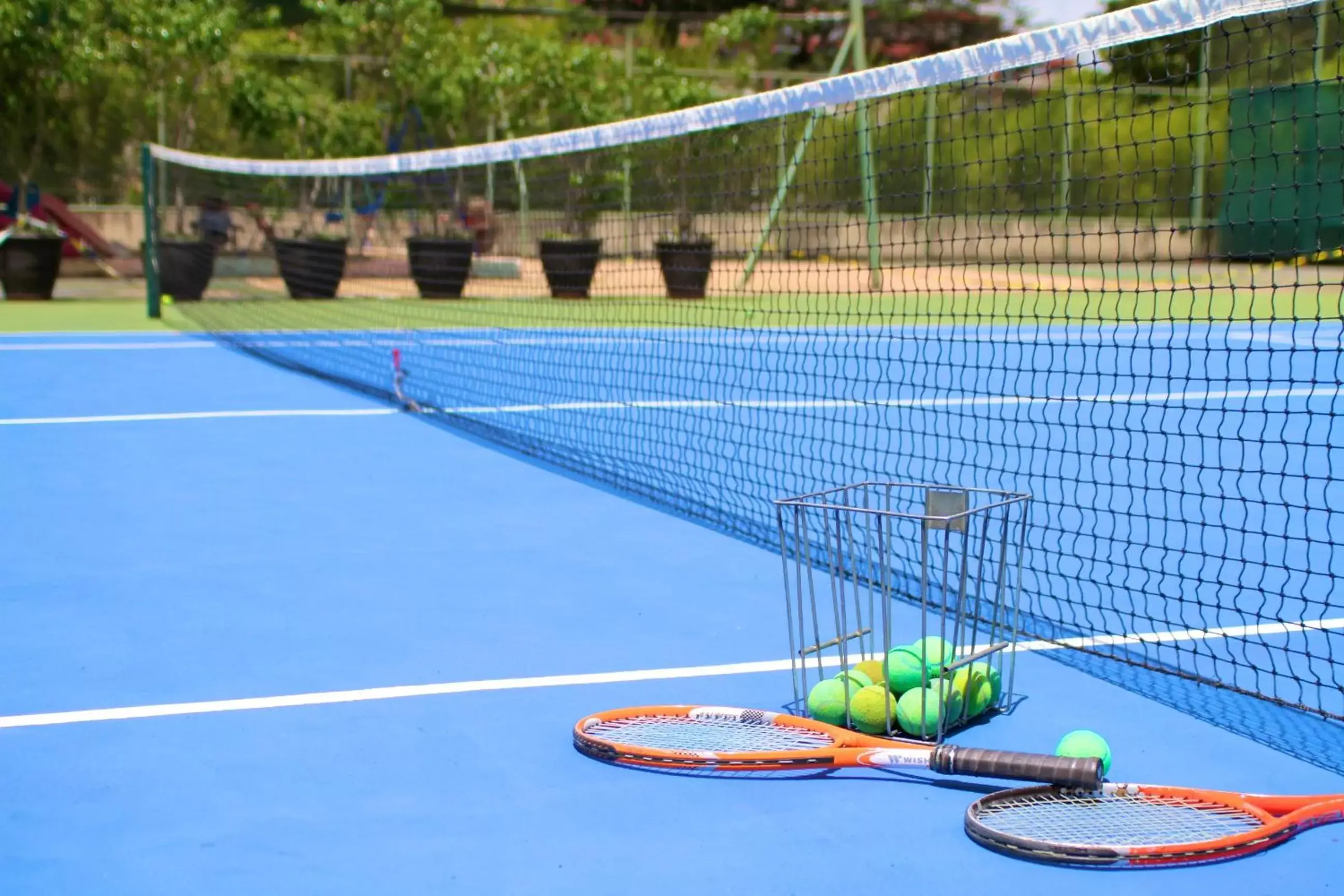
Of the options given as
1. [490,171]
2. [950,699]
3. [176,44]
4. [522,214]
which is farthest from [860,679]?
[176,44]

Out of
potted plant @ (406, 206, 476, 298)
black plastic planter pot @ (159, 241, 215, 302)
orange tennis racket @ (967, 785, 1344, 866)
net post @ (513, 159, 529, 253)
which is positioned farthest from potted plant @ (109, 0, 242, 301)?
orange tennis racket @ (967, 785, 1344, 866)

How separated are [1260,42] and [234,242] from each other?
17.9 m

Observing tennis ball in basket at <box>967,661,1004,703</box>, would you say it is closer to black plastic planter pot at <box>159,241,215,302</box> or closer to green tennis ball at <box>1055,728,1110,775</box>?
green tennis ball at <box>1055,728,1110,775</box>

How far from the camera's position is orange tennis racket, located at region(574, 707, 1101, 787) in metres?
3.14

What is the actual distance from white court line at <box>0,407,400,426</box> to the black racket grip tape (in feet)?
22.0

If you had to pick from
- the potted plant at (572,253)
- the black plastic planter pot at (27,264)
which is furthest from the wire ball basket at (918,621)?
the black plastic planter pot at (27,264)

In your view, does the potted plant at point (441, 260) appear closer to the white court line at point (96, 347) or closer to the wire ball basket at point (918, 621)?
the white court line at point (96, 347)

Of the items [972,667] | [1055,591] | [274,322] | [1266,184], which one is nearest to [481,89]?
[274,322]

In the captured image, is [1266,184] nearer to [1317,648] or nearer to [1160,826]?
[1317,648]

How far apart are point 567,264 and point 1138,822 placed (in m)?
14.7

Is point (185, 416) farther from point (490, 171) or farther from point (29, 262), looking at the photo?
point (29, 262)

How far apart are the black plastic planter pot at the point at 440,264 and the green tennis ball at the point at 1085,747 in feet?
43.3

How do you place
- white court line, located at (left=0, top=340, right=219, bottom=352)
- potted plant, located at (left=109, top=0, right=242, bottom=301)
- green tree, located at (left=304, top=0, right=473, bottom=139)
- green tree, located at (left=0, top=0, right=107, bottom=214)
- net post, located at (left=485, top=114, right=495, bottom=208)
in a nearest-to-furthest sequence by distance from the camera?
1. white court line, located at (left=0, top=340, right=219, bottom=352)
2. net post, located at (left=485, top=114, right=495, bottom=208)
3. potted plant, located at (left=109, top=0, right=242, bottom=301)
4. green tree, located at (left=0, top=0, right=107, bottom=214)
5. green tree, located at (left=304, top=0, right=473, bottom=139)

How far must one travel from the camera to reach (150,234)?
14.8 meters
